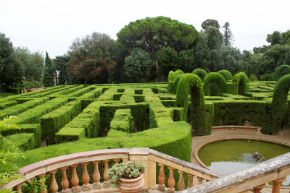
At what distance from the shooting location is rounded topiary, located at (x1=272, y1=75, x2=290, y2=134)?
37.5 feet

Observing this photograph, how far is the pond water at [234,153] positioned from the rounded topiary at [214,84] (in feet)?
21.7

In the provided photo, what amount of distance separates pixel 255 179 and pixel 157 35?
116 ft

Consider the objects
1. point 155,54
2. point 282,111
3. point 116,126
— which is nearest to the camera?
point 116,126

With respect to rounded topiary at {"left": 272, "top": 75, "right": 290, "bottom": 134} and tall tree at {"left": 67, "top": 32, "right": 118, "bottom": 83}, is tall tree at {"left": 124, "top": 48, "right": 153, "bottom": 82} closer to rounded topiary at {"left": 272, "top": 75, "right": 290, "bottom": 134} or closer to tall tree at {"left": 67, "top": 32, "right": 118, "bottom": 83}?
tall tree at {"left": 67, "top": 32, "right": 118, "bottom": 83}

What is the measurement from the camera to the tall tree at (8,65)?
94.0 feet

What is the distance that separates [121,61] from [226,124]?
2962 centimetres

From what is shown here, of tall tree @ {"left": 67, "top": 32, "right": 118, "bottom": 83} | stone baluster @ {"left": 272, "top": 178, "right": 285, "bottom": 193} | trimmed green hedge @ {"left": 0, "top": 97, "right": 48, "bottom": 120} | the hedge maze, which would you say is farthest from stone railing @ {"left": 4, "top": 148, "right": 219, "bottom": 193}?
tall tree @ {"left": 67, "top": 32, "right": 118, "bottom": 83}

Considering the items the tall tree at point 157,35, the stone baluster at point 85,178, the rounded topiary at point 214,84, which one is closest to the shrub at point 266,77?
the tall tree at point 157,35

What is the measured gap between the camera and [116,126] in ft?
26.2

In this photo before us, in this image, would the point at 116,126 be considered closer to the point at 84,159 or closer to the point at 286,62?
the point at 84,159

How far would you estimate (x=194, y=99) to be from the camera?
12031 mm

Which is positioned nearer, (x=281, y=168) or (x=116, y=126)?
(x=281, y=168)

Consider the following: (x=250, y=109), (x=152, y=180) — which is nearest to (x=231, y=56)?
(x=250, y=109)

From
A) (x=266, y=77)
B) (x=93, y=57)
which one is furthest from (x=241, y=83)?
(x=266, y=77)
